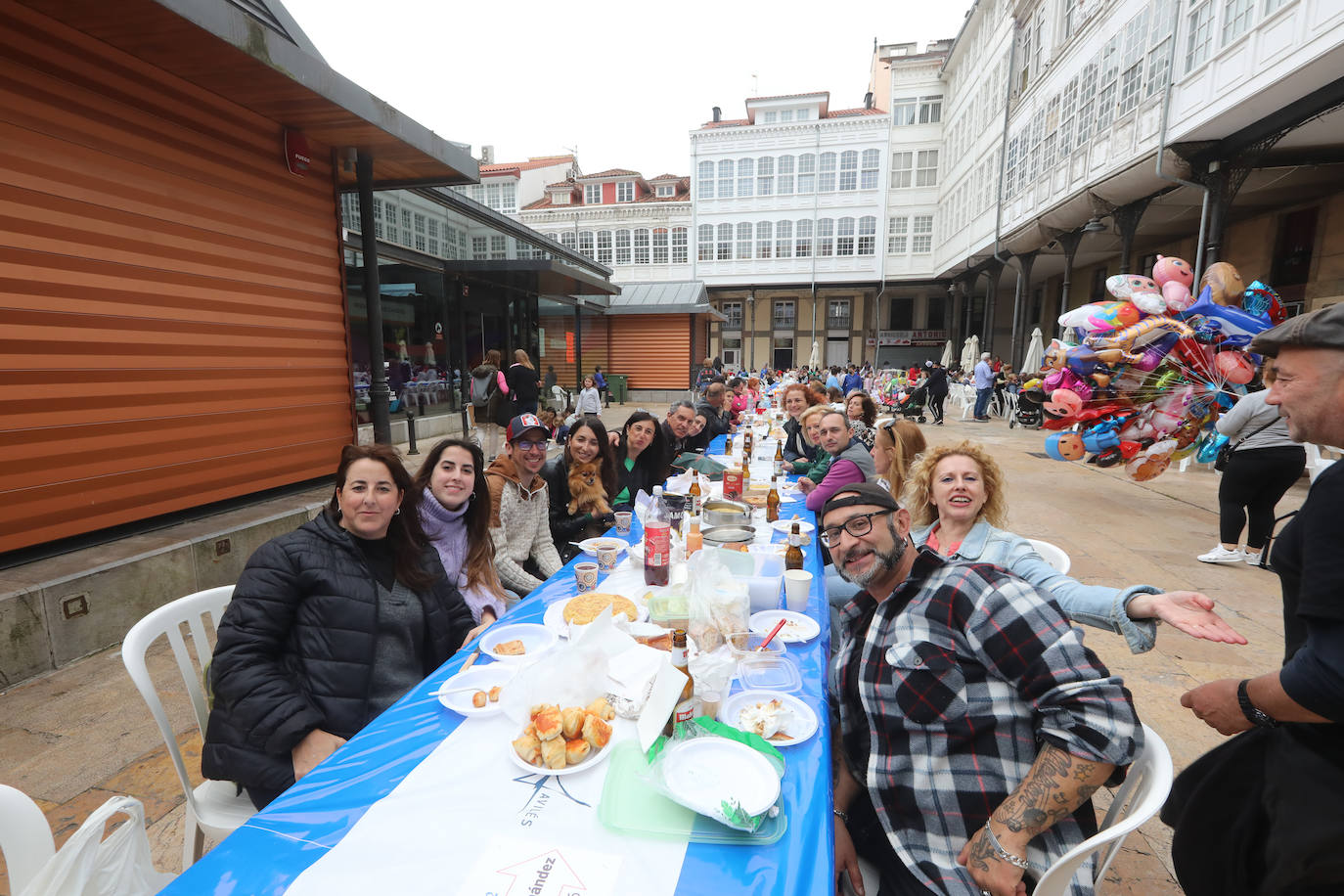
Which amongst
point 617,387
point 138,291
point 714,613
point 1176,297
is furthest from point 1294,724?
point 617,387

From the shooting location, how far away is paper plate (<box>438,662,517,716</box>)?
1.69m

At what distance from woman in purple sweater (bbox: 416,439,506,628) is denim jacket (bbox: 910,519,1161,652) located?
2.13 metres

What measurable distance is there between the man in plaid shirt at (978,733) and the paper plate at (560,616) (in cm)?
87

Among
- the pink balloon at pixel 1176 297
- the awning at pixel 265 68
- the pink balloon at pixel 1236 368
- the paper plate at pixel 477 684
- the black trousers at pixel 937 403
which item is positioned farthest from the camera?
the black trousers at pixel 937 403

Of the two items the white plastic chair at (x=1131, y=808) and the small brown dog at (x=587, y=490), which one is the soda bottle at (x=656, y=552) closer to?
the small brown dog at (x=587, y=490)

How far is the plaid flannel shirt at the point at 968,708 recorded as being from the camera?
141 centimetres

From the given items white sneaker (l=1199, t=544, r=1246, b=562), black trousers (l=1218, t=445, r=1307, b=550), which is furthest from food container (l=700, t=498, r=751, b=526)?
white sneaker (l=1199, t=544, r=1246, b=562)

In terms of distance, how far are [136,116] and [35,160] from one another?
2.40ft

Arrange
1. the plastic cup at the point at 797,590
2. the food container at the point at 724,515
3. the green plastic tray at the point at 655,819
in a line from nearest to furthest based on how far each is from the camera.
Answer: the green plastic tray at the point at 655,819 → the plastic cup at the point at 797,590 → the food container at the point at 724,515

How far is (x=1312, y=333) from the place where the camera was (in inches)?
58.4

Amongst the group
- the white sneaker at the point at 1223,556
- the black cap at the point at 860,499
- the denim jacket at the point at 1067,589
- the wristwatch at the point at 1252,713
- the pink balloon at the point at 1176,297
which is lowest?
the white sneaker at the point at 1223,556

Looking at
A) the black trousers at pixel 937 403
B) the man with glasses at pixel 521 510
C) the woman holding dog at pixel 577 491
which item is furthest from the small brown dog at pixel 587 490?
the black trousers at pixel 937 403

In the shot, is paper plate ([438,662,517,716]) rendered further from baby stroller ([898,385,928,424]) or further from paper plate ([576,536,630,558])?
baby stroller ([898,385,928,424])

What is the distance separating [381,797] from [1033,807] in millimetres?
1580
